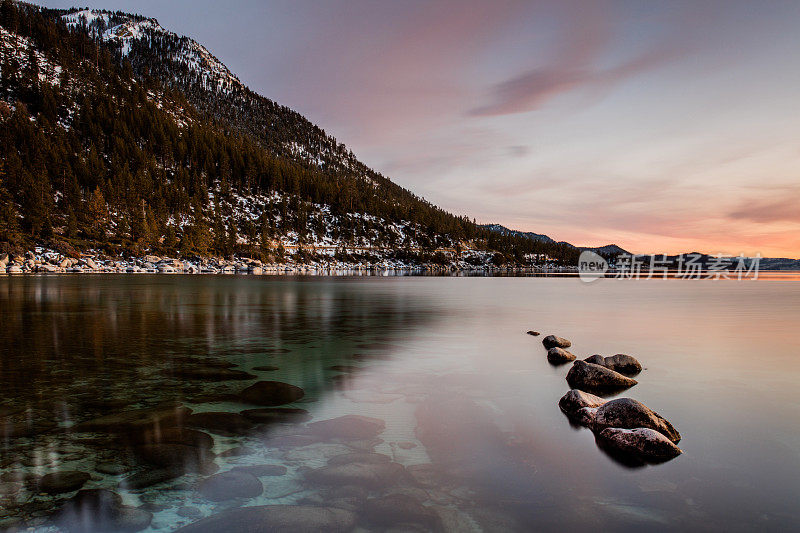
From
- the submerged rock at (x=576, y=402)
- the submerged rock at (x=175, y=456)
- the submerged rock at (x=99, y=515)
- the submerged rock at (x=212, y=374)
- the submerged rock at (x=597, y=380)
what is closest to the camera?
the submerged rock at (x=99, y=515)

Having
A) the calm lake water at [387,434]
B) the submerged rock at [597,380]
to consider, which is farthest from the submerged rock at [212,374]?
the submerged rock at [597,380]

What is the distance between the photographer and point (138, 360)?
1220 cm

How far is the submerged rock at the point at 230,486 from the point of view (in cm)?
491

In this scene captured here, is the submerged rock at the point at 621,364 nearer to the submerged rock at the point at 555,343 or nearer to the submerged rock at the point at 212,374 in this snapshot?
the submerged rock at the point at 555,343

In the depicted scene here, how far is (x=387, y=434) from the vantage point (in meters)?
6.99

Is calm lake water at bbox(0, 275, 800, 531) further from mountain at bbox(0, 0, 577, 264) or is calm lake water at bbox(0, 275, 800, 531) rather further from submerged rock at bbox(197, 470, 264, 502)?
mountain at bbox(0, 0, 577, 264)

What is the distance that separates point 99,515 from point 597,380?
10.2 meters

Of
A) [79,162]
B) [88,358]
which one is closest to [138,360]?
[88,358]

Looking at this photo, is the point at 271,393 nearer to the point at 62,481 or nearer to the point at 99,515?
the point at 62,481

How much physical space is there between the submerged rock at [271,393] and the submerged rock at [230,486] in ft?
10.2

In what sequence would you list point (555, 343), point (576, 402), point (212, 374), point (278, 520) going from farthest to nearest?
1. point (555, 343)
2. point (212, 374)
3. point (576, 402)
4. point (278, 520)

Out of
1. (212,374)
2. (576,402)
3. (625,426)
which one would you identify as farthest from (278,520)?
(212,374)

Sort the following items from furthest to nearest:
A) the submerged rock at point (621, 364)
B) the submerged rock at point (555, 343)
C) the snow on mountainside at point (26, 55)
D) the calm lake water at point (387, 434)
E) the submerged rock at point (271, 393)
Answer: the snow on mountainside at point (26, 55) → the submerged rock at point (555, 343) → the submerged rock at point (621, 364) → the submerged rock at point (271, 393) → the calm lake water at point (387, 434)

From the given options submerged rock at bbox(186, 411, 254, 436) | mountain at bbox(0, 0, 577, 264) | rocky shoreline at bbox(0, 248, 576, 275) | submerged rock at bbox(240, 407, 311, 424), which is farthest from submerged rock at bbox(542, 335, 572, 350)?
mountain at bbox(0, 0, 577, 264)
